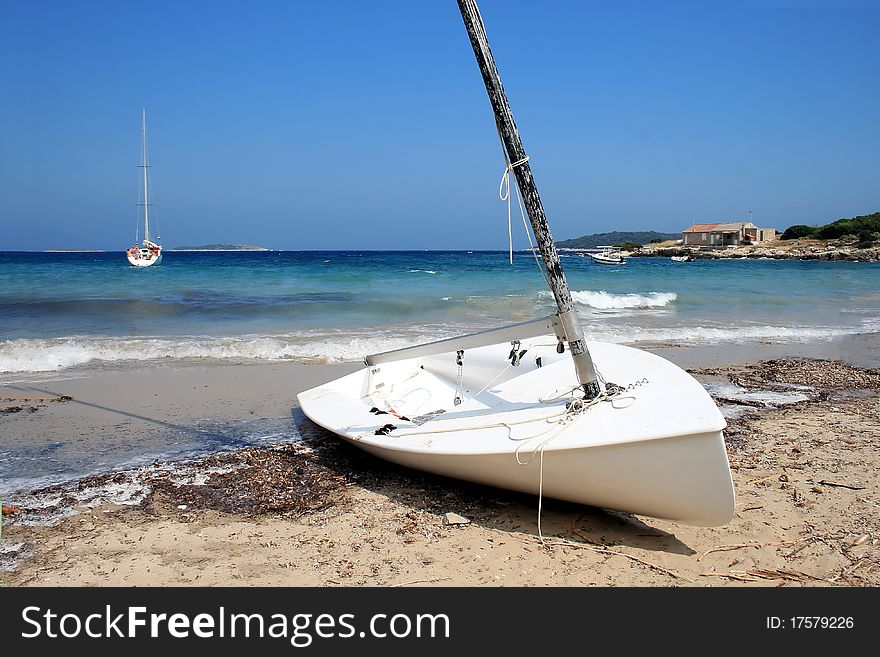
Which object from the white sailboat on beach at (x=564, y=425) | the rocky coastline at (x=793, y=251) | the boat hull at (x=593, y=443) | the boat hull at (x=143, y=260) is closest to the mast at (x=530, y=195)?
the white sailboat on beach at (x=564, y=425)

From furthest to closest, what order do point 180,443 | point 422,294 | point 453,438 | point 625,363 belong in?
point 422,294 → point 180,443 → point 625,363 → point 453,438

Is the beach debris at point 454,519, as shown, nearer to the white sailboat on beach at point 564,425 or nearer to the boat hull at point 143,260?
the white sailboat on beach at point 564,425

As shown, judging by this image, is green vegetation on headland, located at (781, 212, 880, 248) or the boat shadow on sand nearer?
the boat shadow on sand

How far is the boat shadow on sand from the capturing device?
379cm

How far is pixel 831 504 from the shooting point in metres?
4.25

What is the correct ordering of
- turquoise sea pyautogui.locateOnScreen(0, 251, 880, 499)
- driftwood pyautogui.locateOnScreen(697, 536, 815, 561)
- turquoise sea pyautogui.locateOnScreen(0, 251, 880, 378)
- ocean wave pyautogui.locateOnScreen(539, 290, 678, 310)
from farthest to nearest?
1. ocean wave pyautogui.locateOnScreen(539, 290, 678, 310)
2. turquoise sea pyautogui.locateOnScreen(0, 251, 880, 378)
3. turquoise sea pyautogui.locateOnScreen(0, 251, 880, 499)
4. driftwood pyautogui.locateOnScreen(697, 536, 815, 561)

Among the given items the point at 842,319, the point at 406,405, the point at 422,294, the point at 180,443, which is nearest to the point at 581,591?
the point at 406,405

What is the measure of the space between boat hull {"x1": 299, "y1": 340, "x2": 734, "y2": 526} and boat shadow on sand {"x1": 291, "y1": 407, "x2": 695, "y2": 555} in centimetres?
21

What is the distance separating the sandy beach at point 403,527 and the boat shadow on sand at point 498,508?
0.01 m

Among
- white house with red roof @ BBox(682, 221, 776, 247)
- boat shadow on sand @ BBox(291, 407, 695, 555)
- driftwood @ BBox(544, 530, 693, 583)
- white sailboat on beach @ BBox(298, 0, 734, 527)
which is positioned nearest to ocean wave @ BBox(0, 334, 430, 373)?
white sailboat on beach @ BBox(298, 0, 734, 527)

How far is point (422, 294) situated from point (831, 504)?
18.3m

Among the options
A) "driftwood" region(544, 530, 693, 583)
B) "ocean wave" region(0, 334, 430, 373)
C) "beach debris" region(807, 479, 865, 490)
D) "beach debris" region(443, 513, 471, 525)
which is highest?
"ocean wave" region(0, 334, 430, 373)

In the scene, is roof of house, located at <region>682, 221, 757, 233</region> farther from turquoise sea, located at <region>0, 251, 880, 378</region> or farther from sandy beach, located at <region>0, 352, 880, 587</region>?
sandy beach, located at <region>0, 352, 880, 587</region>

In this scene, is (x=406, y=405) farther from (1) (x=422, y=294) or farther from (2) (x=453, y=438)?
(1) (x=422, y=294)
